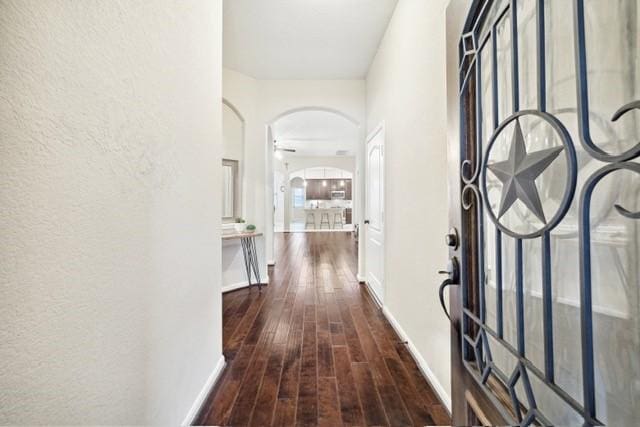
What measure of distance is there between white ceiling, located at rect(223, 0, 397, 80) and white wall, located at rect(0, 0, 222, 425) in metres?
1.62

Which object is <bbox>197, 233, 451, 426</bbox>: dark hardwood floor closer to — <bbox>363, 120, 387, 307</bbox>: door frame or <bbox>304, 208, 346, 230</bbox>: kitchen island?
<bbox>363, 120, 387, 307</bbox>: door frame

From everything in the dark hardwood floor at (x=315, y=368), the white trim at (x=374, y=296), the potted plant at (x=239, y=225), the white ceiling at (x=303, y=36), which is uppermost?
the white ceiling at (x=303, y=36)

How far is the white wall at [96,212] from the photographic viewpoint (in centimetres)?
62

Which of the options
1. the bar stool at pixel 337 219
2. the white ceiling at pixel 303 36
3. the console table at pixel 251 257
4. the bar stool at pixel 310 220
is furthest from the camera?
the bar stool at pixel 337 219

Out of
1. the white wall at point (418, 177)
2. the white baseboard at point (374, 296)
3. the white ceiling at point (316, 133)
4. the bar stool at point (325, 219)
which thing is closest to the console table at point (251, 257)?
the white baseboard at point (374, 296)

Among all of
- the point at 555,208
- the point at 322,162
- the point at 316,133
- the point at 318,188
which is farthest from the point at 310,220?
the point at 555,208

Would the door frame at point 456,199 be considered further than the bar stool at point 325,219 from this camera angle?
No

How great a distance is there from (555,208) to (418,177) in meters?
1.47

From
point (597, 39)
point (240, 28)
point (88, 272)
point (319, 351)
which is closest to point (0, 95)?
point (88, 272)

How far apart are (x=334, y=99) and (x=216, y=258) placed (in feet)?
10.5

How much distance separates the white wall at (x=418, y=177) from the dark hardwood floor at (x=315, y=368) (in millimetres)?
195

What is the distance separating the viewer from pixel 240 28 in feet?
10.1

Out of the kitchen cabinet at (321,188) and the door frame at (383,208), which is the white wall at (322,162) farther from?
the door frame at (383,208)

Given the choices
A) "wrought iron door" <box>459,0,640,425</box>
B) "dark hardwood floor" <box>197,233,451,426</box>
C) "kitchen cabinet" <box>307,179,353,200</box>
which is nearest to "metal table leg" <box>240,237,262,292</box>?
"dark hardwood floor" <box>197,233,451,426</box>
